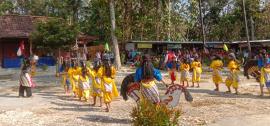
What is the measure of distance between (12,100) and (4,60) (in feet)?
64.3

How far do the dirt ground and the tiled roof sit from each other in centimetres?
1634

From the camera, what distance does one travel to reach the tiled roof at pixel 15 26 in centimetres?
3223

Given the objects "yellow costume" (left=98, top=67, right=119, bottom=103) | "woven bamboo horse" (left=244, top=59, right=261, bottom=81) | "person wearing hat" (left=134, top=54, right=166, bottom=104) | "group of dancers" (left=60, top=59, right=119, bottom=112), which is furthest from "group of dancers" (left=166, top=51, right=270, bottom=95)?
"person wearing hat" (left=134, top=54, right=166, bottom=104)

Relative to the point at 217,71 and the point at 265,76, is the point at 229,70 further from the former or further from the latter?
the point at 265,76

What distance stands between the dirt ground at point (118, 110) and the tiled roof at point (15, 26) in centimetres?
1634

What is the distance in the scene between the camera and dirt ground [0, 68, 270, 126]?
1056 cm

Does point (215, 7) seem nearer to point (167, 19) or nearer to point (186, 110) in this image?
point (167, 19)

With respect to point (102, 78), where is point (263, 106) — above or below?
below

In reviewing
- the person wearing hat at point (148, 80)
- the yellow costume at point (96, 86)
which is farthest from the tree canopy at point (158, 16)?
the person wearing hat at point (148, 80)

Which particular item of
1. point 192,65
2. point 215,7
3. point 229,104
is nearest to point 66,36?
point 192,65

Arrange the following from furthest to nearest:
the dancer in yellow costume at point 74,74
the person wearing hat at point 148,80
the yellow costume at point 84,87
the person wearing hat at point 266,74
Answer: the dancer in yellow costume at point 74,74, the person wearing hat at point 266,74, the yellow costume at point 84,87, the person wearing hat at point 148,80

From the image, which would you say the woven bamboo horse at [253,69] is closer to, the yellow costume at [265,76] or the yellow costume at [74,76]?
the yellow costume at [265,76]

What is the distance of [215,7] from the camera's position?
175ft

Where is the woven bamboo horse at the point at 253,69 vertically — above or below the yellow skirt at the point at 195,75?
above
